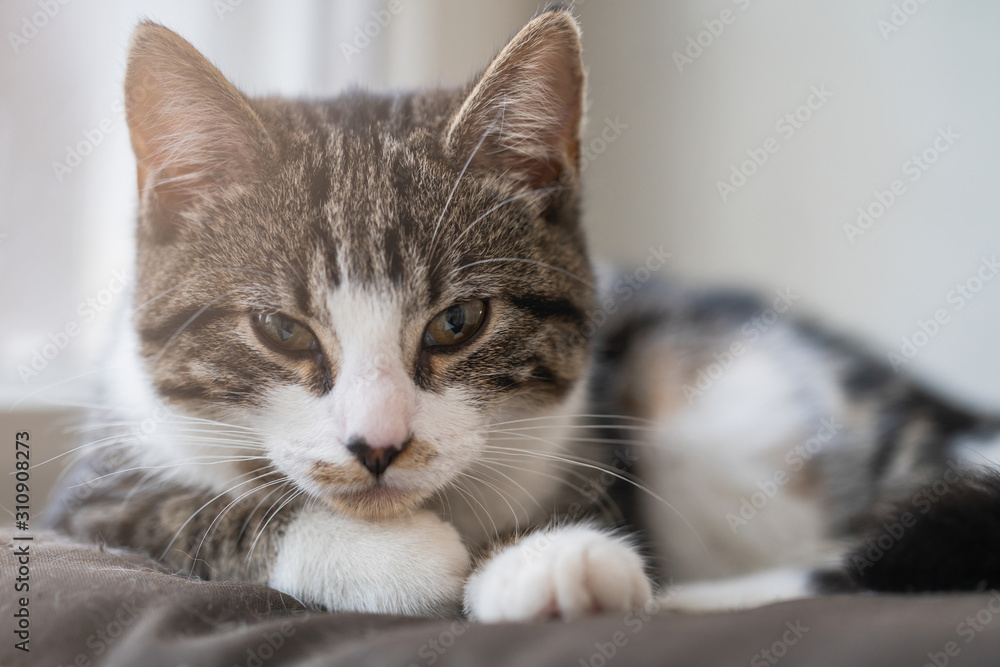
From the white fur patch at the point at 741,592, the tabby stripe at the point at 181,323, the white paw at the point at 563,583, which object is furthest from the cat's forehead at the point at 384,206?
the white fur patch at the point at 741,592

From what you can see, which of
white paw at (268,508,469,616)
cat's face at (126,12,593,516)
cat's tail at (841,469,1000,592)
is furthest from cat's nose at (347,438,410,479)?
cat's tail at (841,469,1000,592)

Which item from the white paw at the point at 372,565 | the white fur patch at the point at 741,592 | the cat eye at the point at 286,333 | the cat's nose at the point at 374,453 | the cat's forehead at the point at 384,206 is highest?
the cat's forehead at the point at 384,206

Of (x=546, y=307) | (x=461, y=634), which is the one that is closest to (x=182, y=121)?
(x=546, y=307)

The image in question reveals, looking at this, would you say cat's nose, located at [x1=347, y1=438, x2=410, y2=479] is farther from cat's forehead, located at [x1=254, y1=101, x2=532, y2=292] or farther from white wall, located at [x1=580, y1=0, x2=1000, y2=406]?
white wall, located at [x1=580, y1=0, x2=1000, y2=406]

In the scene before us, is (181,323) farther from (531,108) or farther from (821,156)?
(821,156)

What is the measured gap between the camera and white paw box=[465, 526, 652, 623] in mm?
613

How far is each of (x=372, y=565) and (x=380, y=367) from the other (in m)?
0.23

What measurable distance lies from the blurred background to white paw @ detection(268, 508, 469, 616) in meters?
0.49

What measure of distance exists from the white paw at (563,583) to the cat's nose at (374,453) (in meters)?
0.17

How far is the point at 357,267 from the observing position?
2.62 feet

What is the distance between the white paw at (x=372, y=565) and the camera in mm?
729

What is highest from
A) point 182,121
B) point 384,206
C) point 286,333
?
point 182,121

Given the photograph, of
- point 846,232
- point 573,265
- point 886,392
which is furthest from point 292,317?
point 846,232

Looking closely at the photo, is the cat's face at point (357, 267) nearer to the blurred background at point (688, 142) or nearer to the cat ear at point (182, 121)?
the cat ear at point (182, 121)
